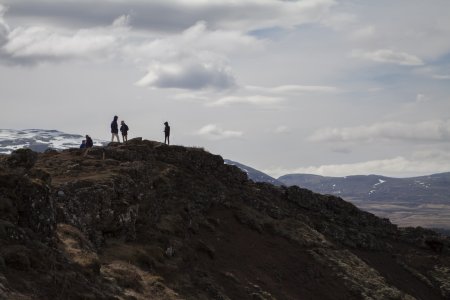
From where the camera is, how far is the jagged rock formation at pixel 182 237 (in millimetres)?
23469

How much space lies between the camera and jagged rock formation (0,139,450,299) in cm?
2347

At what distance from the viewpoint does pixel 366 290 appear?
49.4 m

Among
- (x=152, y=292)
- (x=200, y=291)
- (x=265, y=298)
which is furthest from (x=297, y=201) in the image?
(x=152, y=292)

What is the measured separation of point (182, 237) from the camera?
43.1 meters

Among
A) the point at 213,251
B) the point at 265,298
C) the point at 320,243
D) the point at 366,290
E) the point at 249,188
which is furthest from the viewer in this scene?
the point at 249,188

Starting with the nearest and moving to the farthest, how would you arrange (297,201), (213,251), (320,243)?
(213,251) → (320,243) → (297,201)

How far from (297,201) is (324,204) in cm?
457

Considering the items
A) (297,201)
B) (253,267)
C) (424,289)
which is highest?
(297,201)

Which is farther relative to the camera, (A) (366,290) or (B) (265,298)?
(A) (366,290)

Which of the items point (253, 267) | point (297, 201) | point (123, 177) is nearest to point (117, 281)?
point (123, 177)

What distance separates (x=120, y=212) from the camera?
3794 centimetres

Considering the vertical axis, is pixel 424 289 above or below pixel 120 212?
below

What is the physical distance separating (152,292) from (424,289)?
1501 inches

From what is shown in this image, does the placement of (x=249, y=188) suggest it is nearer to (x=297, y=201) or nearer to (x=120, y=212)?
(x=297, y=201)
